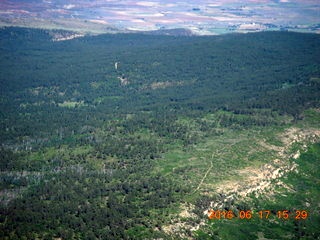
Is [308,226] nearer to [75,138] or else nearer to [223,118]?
[223,118]

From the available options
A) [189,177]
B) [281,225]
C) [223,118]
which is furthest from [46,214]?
[223,118]

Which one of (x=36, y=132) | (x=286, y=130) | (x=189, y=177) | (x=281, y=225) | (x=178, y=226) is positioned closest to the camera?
(x=178, y=226)

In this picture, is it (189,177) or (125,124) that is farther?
(125,124)
